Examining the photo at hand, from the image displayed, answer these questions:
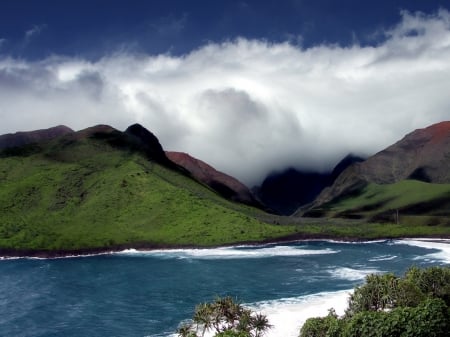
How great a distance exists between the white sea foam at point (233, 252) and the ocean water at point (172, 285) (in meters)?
0.35

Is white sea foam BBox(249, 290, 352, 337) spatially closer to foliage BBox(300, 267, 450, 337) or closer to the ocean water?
the ocean water

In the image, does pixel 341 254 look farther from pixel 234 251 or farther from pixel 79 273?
pixel 79 273

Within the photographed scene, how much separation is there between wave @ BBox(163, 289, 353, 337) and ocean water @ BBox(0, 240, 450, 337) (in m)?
0.17

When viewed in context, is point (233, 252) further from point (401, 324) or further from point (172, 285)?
point (401, 324)

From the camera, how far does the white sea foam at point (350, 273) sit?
12194 cm

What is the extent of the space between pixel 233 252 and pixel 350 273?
59513mm

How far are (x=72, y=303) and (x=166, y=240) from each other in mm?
90687

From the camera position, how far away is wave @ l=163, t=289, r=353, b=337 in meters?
75.3

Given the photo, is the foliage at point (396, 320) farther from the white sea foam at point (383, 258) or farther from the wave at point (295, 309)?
the white sea foam at point (383, 258)

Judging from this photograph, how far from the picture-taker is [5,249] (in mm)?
184000

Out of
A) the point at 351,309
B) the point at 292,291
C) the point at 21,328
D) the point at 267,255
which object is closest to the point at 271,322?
the point at 351,309

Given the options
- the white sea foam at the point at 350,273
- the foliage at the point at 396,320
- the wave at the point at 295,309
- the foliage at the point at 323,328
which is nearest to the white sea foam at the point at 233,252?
the white sea foam at the point at 350,273

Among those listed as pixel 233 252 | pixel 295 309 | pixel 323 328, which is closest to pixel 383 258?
pixel 233 252

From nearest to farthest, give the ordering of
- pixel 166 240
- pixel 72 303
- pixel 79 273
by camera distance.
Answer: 1. pixel 72 303
2. pixel 79 273
3. pixel 166 240
